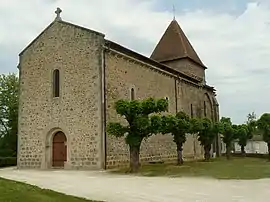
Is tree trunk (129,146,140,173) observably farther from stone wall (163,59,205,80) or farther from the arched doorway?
stone wall (163,59,205,80)

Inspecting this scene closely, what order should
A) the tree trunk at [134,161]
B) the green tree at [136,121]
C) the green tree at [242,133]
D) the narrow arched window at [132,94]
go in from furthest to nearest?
the green tree at [242,133] < the narrow arched window at [132,94] < the tree trunk at [134,161] < the green tree at [136,121]

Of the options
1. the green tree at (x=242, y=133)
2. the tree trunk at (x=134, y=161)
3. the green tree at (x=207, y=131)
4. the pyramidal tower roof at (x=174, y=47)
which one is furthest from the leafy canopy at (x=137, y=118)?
the pyramidal tower roof at (x=174, y=47)

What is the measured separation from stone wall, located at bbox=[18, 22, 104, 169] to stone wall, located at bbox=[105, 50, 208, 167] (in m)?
0.94

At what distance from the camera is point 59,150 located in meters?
23.9

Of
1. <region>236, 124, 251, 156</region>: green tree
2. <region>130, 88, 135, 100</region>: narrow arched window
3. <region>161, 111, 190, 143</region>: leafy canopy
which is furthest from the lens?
<region>236, 124, 251, 156</region>: green tree

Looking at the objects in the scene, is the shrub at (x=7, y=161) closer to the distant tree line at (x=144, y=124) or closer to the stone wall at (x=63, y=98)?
the stone wall at (x=63, y=98)

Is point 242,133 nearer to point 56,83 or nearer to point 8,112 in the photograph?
point 56,83

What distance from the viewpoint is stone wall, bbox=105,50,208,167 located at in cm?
2320

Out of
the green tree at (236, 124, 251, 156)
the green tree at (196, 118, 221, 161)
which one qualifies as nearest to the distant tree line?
the green tree at (196, 118, 221, 161)

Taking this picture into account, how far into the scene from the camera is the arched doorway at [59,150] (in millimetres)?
23641

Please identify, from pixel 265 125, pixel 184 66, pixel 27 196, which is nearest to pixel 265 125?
pixel 265 125

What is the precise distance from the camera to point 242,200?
33.2 ft

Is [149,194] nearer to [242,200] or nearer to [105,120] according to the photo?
[242,200]

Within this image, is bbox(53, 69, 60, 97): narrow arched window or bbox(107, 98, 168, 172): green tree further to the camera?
bbox(53, 69, 60, 97): narrow arched window
